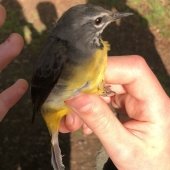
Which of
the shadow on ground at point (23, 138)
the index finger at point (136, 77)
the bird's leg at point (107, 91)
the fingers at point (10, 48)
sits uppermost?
the fingers at point (10, 48)

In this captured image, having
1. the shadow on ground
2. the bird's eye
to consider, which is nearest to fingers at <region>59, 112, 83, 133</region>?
the bird's eye

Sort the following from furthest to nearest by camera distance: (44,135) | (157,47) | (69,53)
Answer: (157,47)
(44,135)
(69,53)

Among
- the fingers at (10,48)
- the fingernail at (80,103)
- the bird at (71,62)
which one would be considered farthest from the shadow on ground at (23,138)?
the fingernail at (80,103)

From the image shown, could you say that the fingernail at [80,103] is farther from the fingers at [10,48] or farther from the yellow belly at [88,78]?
the fingers at [10,48]

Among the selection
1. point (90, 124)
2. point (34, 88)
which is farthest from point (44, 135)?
point (90, 124)

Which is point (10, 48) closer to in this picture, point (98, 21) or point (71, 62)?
point (71, 62)

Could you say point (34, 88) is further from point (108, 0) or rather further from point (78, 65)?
point (108, 0)

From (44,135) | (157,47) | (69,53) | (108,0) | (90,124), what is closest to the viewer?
(90,124)

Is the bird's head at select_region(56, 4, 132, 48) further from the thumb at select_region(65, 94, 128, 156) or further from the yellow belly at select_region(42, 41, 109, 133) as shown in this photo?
the thumb at select_region(65, 94, 128, 156)
